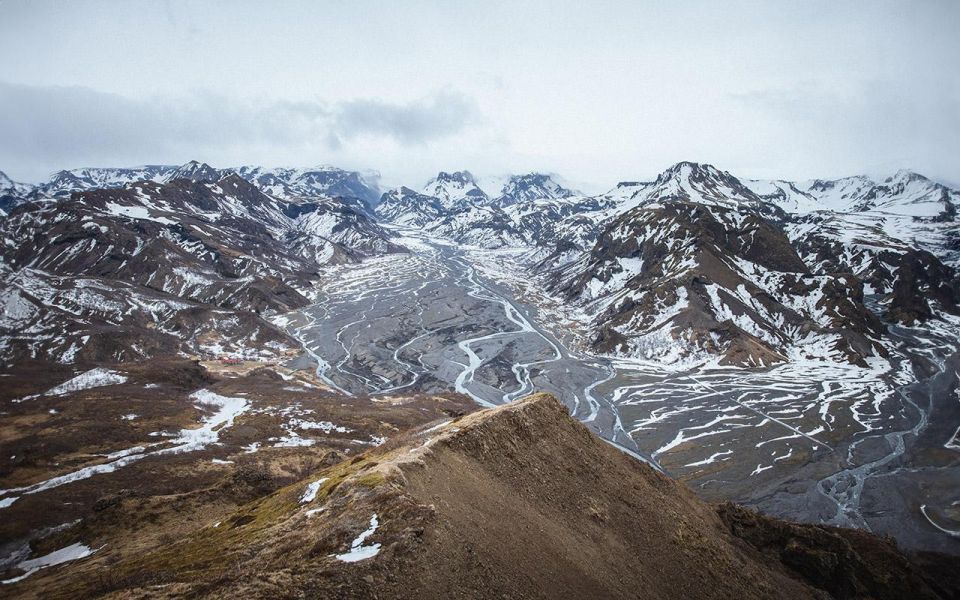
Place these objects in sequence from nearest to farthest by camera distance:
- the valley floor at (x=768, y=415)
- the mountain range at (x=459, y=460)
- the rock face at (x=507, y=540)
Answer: the rock face at (x=507, y=540) < the mountain range at (x=459, y=460) < the valley floor at (x=768, y=415)

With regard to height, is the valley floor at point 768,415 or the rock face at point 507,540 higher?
the rock face at point 507,540

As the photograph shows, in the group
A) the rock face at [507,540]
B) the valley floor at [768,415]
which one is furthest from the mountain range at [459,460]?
the valley floor at [768,415]

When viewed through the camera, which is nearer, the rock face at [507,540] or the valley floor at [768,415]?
the rock face at [507,540]

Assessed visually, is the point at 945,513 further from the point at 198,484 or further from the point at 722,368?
the point at 198,484

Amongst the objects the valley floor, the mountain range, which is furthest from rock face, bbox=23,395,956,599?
the valley floor

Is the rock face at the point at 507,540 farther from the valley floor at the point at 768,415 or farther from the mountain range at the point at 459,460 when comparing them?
the valley floor at the point at 768,415

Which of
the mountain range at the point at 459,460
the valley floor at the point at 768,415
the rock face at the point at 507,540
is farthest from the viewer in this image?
the valley floor at the point at 768,415

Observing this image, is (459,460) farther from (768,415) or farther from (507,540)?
(768,415)

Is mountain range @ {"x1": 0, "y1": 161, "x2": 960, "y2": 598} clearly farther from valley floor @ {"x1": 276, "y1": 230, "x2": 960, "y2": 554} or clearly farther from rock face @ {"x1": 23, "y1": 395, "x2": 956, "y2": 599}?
valley floor @ {"x1": 276, "y1": 230, "x2": 960, "y2": 554}
